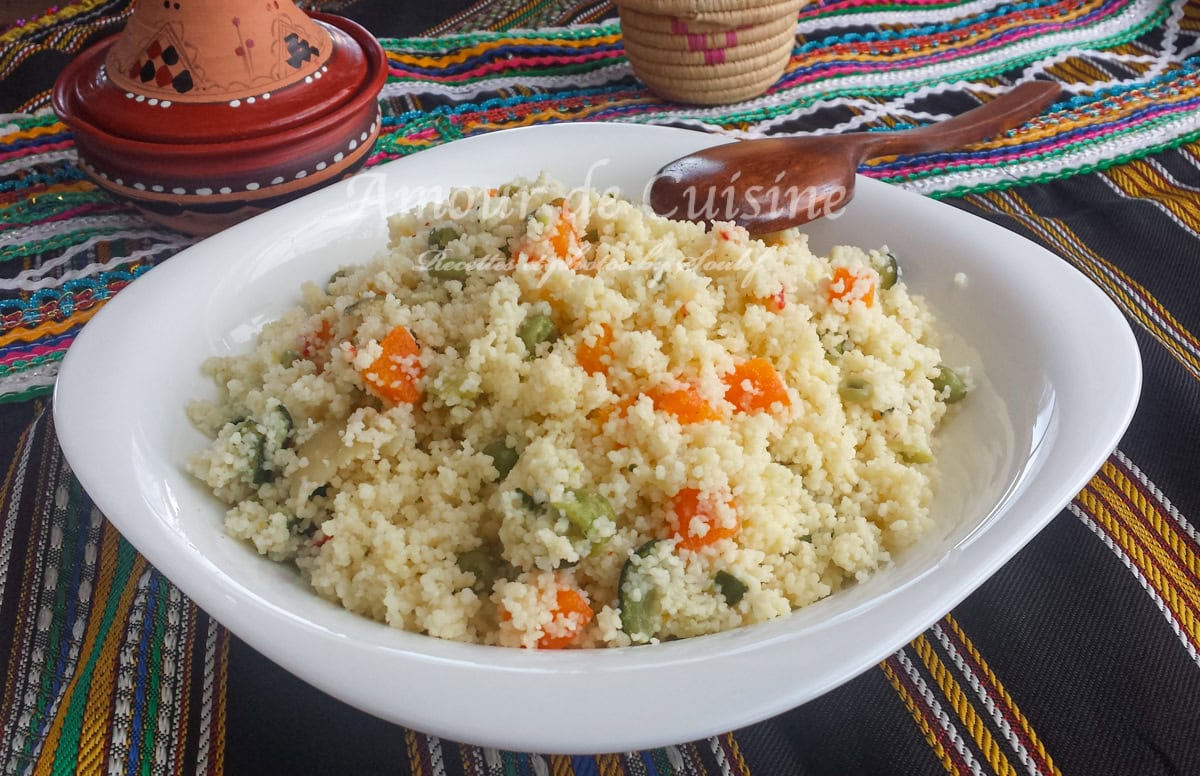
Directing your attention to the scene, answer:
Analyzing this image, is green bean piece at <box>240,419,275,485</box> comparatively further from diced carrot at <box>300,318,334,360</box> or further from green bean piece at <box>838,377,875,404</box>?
green bean piece at <box>838,377,875,404</box>

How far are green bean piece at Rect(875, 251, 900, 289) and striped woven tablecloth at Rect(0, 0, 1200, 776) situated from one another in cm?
46

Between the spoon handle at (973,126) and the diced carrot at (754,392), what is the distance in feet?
2.57

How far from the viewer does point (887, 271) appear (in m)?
1.47

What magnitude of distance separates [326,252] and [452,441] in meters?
0.55

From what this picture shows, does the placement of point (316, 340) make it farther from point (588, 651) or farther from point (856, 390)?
point (856, 390)

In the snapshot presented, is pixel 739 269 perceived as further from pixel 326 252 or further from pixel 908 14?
pixel 908 14

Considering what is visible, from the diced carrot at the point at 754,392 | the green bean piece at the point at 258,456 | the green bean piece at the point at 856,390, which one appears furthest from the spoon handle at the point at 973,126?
the green bean piece at the point at 258,456

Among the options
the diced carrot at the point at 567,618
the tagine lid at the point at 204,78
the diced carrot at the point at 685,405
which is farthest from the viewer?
the tagine lid at the point at 204,78

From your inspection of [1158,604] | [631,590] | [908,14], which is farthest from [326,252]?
[908,14]

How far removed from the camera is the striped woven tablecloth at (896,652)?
3.63ft

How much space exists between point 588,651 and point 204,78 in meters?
1.45

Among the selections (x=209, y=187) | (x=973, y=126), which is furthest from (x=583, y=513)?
(x=973, y=126)

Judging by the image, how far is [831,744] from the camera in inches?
43.8

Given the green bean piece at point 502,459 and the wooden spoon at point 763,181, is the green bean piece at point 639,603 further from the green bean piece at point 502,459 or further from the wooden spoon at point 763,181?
the wooden spoon at point 763,181
